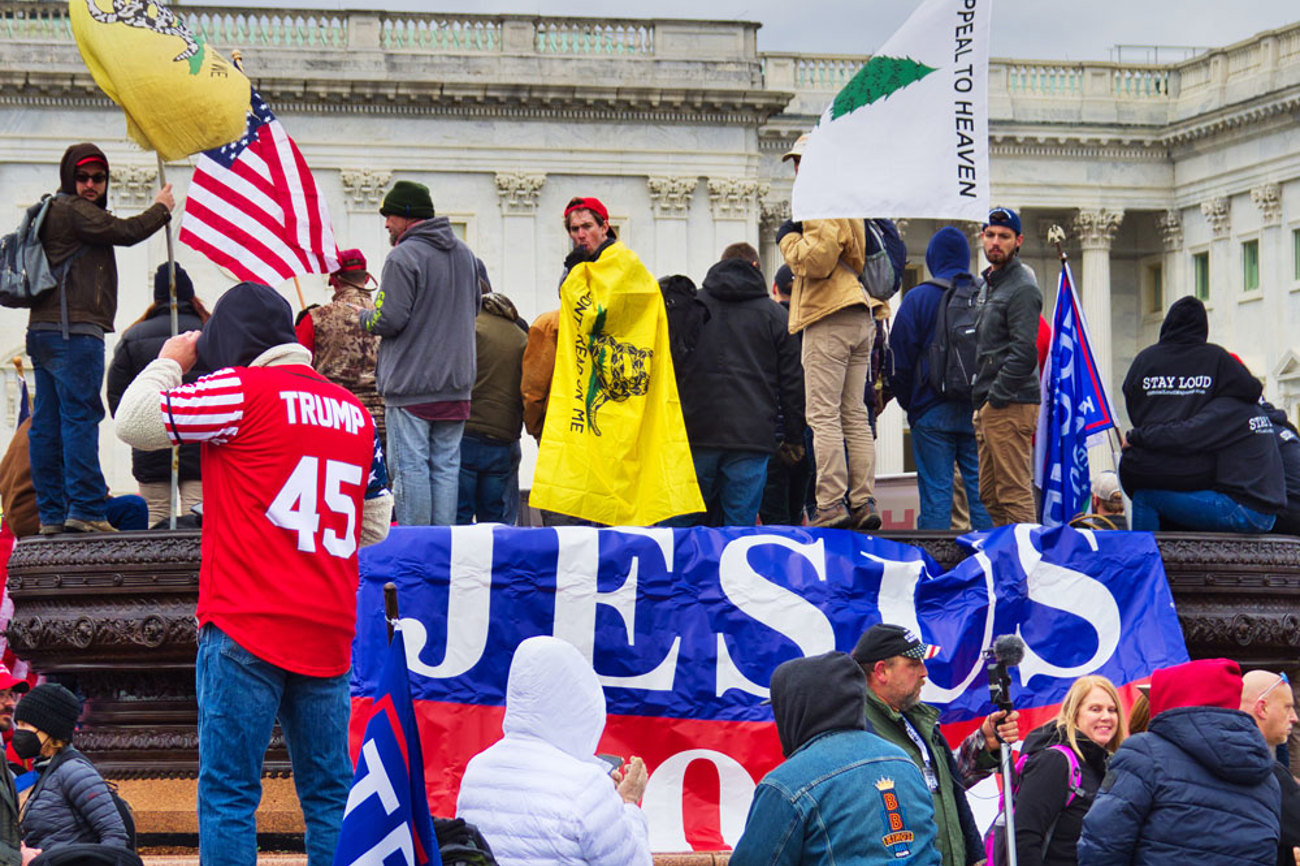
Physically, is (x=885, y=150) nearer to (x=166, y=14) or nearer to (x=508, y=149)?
(x=166, y=14)

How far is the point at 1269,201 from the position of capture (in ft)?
154

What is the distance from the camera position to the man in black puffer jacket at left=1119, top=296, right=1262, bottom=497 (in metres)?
9.46

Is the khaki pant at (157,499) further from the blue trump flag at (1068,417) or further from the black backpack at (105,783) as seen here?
the blue trump flag at (1068,417)

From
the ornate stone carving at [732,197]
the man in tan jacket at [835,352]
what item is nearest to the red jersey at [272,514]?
the man in tan jacket at [835,352]

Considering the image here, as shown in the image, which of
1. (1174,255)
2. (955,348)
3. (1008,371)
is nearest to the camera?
(1008,371)

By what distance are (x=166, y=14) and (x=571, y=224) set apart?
2154 millimetres

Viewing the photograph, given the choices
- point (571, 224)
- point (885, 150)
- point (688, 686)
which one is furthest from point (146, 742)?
point (885, 150)

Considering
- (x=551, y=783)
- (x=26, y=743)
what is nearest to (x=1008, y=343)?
(x=26, y=743)

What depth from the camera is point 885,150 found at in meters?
10.2

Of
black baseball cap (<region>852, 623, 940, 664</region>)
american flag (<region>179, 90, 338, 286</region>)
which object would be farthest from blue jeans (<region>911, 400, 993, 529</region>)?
black baseball cap (<region>852, 623, 940, 664</region>)

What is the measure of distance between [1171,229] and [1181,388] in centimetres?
4251

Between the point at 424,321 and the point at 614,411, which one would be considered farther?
the point at 614,411

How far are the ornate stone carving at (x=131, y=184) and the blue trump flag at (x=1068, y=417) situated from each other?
33.9 metres

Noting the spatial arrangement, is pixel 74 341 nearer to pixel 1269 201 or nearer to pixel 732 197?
pixel 732 197
